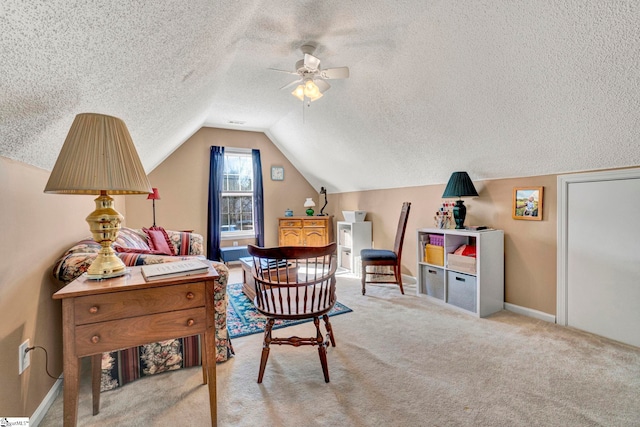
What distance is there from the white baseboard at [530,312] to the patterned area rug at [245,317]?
1715mm

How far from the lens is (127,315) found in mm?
1274

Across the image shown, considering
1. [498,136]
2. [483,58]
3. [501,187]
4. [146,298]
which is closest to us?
[146,298]

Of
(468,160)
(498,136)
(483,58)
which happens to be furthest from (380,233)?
(483,58)

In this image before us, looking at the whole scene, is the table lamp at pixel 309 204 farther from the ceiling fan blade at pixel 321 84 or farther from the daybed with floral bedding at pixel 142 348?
the daybed with floral bedding at pixel 142 348

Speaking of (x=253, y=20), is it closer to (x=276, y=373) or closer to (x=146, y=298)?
(x=146, y=298)

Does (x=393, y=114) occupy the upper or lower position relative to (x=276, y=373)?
upper

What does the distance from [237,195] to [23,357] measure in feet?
14.8

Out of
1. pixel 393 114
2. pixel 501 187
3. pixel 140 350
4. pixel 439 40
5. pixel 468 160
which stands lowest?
pixel 140 350

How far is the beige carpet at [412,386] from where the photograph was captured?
1539 mm

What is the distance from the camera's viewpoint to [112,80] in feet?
4.93

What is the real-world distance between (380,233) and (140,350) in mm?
3758

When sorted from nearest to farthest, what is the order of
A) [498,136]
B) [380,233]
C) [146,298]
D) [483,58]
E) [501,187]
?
[146,298], [483,58], [498,136], [501,187], [380,233]

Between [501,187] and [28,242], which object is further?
[501,187]

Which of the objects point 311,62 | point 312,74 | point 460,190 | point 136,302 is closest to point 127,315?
point 136,302
